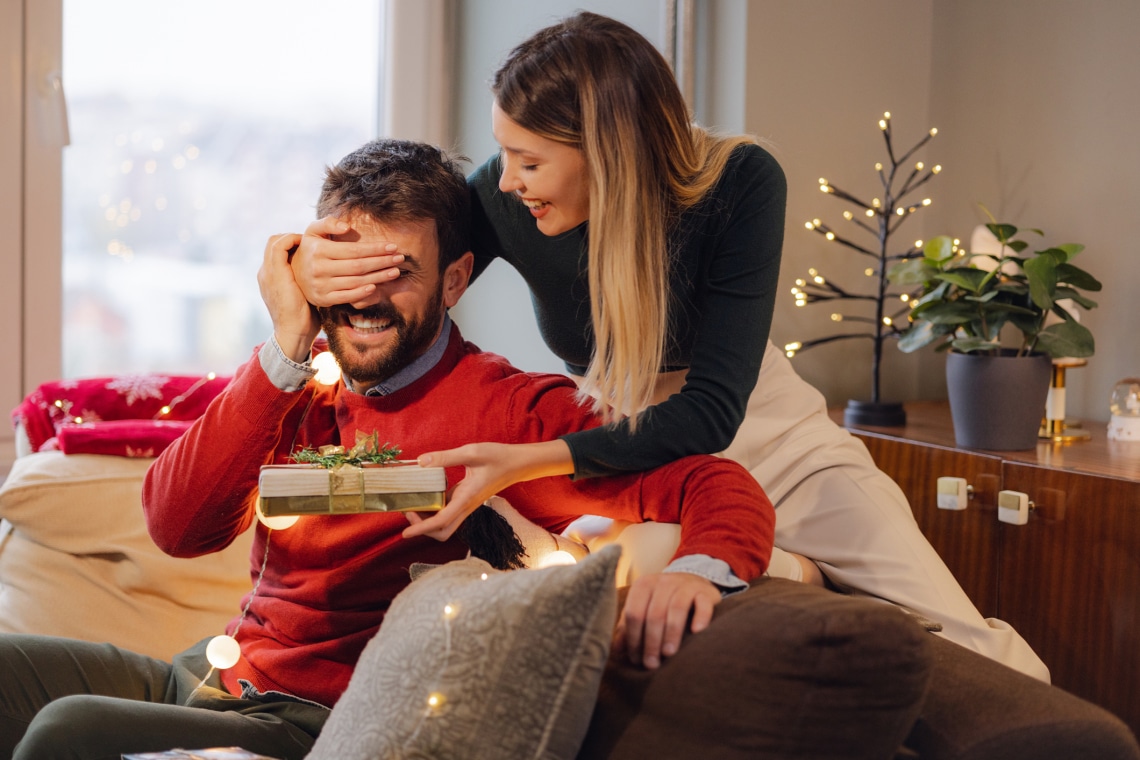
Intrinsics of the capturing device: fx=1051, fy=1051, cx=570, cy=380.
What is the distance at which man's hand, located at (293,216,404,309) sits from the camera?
3.86 ft

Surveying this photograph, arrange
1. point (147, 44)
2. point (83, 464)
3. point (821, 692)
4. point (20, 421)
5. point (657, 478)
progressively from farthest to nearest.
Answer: point (147, 44), point (20, 421), point (83, 464), point (657, 478), point (821, 692)

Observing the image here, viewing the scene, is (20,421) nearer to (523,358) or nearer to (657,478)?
(523,358)

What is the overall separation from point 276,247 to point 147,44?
5.31 feet

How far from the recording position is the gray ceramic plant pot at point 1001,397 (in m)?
1.98

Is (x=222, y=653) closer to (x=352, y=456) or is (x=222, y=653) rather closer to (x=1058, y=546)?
(x=352, y=456)

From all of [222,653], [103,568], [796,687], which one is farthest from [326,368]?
[103,568]

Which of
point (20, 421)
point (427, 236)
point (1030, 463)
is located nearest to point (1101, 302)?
point (1030, 463)

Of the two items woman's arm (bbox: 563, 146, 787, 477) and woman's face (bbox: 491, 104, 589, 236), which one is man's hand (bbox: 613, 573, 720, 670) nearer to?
woman's arm (bbox: 563, 146, 787, 477)

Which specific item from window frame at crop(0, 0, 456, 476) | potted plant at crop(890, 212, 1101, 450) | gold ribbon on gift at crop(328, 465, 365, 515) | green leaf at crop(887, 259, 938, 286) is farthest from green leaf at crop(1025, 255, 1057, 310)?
window frame at crop(0, 0, 456, 476)

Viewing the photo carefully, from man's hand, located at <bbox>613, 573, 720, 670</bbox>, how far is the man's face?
48cm

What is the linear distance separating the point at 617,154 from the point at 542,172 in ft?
0.31

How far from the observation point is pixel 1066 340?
198cm

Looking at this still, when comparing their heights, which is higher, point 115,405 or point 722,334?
point 722,334

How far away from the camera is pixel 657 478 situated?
1.22 metres
